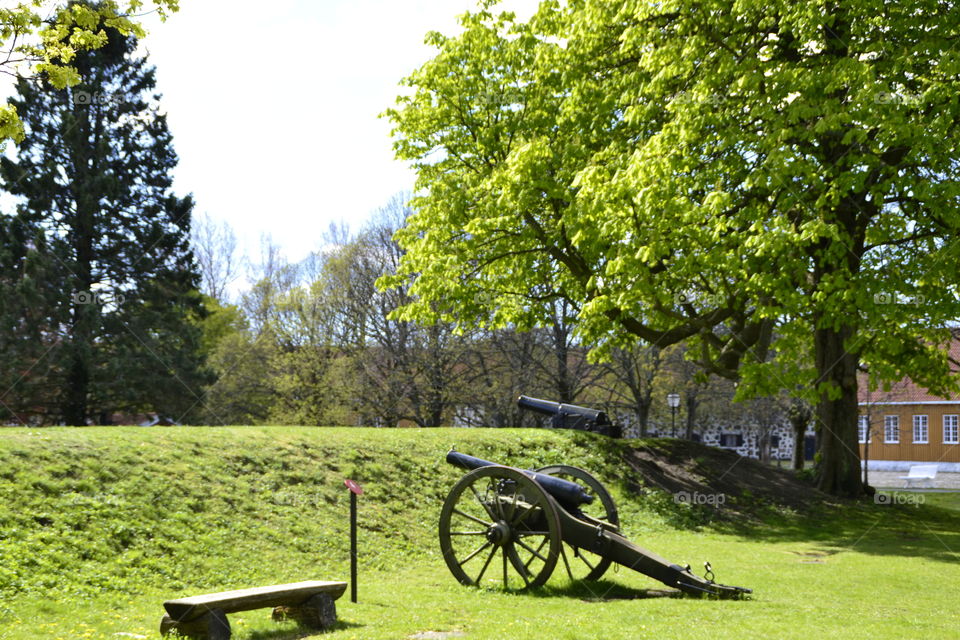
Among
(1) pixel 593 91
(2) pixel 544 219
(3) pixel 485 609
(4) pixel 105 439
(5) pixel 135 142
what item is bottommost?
(3) pixel 485 609

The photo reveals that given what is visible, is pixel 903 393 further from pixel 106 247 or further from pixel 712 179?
pixel 106 247

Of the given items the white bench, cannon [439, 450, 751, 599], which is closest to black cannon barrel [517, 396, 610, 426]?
cannon [439, 450, 751, 599]

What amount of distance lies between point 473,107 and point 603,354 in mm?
6947

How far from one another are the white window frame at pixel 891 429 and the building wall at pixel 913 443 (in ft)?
0.58

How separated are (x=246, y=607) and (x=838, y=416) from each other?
58.3 ft

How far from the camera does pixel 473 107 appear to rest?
73.2 feet

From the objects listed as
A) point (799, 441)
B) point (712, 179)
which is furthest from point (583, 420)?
point (799, 441)

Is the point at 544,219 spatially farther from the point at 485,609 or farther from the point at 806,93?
the point at 485,609

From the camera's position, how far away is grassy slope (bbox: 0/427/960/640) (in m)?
9.08

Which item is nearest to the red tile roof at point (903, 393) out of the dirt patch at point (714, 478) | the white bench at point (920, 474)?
the white bench at point (920, 474)

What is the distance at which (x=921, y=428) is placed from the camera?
175 ft

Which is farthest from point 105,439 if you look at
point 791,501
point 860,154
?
point 791,501

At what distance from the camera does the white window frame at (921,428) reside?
174ft

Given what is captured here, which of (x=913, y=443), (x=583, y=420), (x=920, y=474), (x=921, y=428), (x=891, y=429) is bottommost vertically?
(x=920, y=474)
